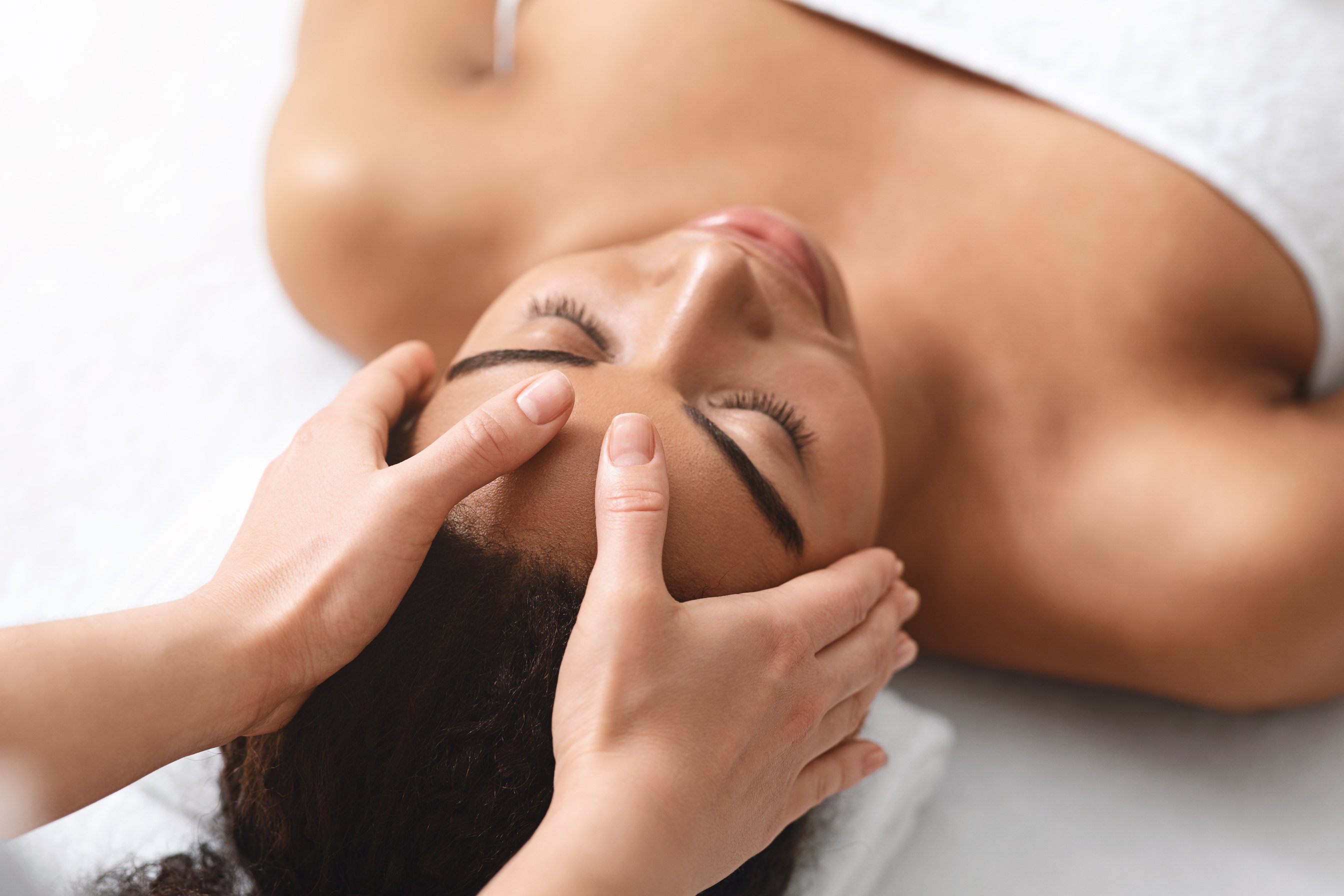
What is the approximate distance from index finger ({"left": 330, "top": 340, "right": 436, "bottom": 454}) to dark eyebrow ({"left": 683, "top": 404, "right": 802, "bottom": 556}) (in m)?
0.30

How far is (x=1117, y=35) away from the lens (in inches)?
53.2

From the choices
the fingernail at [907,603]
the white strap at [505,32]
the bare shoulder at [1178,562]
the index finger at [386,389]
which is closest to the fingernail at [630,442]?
the index finger at [386,389]

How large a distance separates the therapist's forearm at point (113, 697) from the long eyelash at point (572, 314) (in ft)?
1.39

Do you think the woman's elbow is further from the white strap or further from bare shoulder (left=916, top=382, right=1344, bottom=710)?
the white strap

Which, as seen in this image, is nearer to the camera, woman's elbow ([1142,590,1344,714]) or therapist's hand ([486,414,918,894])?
therapist's hand ([486,414,918,894])

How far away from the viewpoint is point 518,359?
3.12 ft

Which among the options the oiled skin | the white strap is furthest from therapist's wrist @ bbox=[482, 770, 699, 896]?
the white strap

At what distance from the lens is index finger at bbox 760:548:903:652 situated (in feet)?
2.89

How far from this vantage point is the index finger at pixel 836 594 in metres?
0.88

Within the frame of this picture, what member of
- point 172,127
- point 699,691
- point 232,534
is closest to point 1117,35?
point 699,691

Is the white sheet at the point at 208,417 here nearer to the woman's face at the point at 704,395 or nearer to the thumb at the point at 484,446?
the woman's face at the point at 704,395

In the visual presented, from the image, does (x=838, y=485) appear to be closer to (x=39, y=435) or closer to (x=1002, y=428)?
(x=1002, y=428)

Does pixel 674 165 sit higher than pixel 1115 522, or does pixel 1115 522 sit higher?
pixel 674 165

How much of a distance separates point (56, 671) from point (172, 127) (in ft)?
4.48
